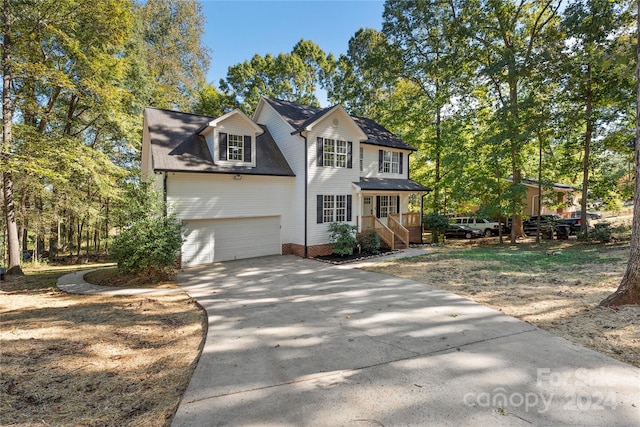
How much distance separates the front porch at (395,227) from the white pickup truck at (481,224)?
5.24 meters

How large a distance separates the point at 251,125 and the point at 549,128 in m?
17.7

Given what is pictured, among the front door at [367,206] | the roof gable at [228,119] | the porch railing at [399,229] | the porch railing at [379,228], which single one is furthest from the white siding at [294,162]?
the porch railing at [399,229]

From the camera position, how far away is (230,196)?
13.7m

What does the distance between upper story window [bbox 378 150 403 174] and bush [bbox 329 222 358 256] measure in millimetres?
5871

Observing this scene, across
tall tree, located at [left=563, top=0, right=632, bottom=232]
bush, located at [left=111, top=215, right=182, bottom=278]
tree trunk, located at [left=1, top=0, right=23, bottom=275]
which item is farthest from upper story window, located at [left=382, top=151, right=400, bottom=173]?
tree trunk, located at [left=1, top=0, right=23, bottom=275]

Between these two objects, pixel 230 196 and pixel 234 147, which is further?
pixel 234 147

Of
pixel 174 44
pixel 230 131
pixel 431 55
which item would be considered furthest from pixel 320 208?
pixel 174 44

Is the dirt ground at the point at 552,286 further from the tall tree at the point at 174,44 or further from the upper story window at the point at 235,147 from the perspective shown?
the tall tree at the point at 174,44

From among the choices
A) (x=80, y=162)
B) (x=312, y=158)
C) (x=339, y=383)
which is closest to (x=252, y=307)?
(x=339, y=383)

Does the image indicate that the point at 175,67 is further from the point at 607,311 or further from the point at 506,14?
the point at 607,311

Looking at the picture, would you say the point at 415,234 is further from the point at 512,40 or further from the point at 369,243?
the point at 512,40

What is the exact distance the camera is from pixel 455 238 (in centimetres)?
2400

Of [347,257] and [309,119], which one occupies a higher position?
[309,119]

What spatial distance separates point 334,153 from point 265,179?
152 inches
